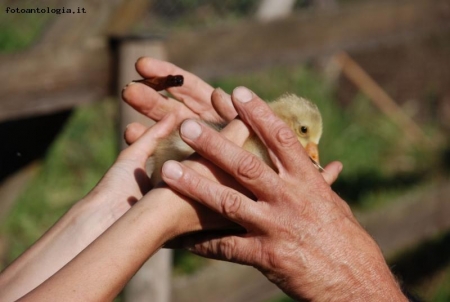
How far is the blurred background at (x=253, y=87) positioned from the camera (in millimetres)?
3488

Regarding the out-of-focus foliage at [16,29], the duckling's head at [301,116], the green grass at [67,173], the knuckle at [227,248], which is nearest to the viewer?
the knuckle at [227,248]

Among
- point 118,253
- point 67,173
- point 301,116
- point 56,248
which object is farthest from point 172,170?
point 67,173

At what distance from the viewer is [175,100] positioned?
2498mm

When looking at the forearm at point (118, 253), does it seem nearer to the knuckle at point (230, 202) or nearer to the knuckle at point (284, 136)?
the knuckle at point (230, 202)

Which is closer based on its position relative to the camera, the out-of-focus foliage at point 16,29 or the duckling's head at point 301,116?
the duckling's head at point 301,116

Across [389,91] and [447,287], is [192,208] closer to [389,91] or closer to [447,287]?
[447,287]

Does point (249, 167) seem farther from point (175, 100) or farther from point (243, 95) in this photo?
point (175, 100)

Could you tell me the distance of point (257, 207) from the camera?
1893 mm

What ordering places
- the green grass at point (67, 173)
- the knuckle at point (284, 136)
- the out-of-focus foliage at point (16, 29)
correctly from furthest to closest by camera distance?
the out-of-focus foliage at point (16, 29), the green grass at point (67, 173), the knuckle at point (284, 136)

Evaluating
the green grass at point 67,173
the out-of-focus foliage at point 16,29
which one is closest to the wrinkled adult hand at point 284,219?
the green grass at point 67,173

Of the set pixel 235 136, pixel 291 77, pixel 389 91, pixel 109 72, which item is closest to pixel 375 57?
pixel 389 91

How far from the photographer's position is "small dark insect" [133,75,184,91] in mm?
2229

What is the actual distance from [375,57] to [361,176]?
66.9 inches

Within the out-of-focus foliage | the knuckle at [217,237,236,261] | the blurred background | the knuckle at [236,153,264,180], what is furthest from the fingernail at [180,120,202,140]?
the out-of-focus foliage
